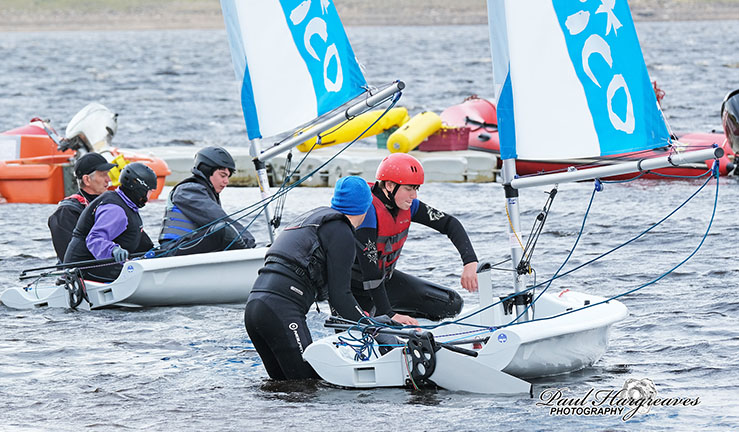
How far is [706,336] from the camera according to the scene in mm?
8906

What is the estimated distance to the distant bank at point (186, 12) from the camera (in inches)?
5404

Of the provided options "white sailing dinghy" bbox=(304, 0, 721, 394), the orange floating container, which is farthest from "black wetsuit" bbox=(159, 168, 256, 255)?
the orange floating container

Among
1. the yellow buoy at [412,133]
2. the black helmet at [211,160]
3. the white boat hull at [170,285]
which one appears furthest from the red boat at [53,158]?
the black helmet at [211,160]

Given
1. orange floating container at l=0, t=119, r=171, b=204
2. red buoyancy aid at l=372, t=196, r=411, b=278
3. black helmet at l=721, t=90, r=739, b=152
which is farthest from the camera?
orange floating container at l=0, t=119, r=171, b=204

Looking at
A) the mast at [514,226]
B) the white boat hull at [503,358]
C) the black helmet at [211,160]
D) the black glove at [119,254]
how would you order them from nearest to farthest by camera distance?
the white boat hull at [503,358] < the mast at [514,226] < the black glove at [119,254] < the black helmet at [211,160]

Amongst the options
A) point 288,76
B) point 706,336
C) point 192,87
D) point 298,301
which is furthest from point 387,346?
point 192,87

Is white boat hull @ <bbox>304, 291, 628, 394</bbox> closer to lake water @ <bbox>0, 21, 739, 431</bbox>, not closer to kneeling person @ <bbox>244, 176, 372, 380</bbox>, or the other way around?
lake water @ <bbox>0, 21, 739, 431</bbox>

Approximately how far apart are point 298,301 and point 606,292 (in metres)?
4.22

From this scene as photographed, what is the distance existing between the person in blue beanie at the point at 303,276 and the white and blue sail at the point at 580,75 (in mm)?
1291

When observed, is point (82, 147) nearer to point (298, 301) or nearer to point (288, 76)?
point (288, 76)

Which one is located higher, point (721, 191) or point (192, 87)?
point (192, 87)

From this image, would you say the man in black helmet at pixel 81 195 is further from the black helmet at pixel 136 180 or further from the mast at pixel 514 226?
the mast at pixel 514 226

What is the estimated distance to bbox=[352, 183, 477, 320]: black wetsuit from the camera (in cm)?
806

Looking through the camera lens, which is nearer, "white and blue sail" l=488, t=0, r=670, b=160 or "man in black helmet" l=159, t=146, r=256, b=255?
"white and blue sail" l=488, t=0, r=670, b=160
